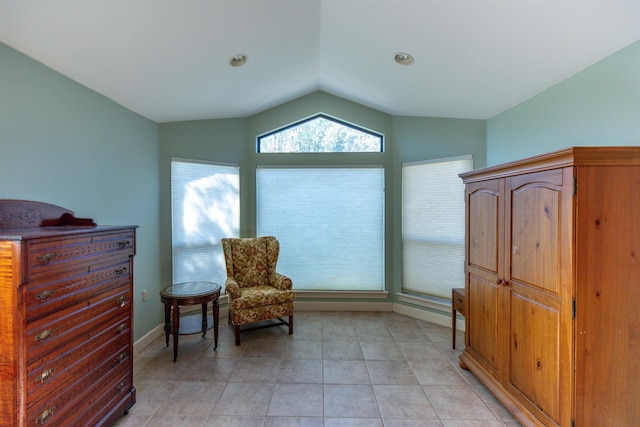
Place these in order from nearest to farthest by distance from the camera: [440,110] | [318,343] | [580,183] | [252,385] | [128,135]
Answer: [580,183] → [252,385] → [128,135] → [318,343] → [440,110]

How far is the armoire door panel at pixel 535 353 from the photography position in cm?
152

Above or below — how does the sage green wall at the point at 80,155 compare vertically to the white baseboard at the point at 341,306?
above

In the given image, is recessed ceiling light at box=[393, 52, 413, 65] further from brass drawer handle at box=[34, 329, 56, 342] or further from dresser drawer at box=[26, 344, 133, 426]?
dresser drawer at box=[26, 344, 133, 426]

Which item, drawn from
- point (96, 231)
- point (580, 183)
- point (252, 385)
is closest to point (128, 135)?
point (96, 231)

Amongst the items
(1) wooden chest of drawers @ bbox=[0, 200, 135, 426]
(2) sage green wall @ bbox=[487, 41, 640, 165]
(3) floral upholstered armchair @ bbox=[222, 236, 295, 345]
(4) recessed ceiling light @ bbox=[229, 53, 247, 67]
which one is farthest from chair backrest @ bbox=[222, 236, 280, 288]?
(2) sage green wall @ bbox=[487, 41, 640, 165]

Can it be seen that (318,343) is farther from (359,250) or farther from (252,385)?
(359,250)

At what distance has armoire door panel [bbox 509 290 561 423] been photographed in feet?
5.00

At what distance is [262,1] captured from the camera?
1.86m

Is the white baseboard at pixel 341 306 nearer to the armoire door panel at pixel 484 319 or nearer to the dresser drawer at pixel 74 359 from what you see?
the armoire door panel at pixel 484 319

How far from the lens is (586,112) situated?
206 centimetres

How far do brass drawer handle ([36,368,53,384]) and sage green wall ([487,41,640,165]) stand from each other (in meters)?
3.51

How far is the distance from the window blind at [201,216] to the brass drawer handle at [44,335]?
6.19ft

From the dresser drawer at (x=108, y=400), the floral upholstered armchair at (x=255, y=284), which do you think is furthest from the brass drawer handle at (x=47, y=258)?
the floral upholstered armchair at (x=255, y=284)

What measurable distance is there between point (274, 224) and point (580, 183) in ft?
10.0
